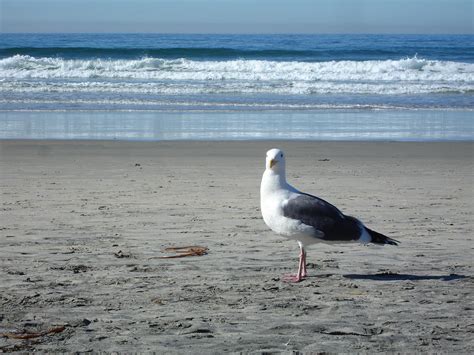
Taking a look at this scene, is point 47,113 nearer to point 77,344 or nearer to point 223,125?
point 223,125

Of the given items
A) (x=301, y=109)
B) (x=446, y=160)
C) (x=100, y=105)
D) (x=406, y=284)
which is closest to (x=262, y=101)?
(x=301, y=109)

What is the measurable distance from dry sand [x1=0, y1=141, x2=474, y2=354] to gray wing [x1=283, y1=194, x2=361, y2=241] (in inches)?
12.6

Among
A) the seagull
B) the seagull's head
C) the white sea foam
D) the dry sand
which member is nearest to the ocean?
the white sea foam

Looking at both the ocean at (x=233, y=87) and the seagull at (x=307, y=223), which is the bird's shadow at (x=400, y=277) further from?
the ocean at (x=233, y=87)

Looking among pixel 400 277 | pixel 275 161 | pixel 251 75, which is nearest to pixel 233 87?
pixel 251 75

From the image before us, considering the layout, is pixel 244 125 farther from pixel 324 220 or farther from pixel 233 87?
pixel 324 220

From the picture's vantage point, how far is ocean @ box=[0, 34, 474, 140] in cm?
1795

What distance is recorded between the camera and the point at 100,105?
20.3 m

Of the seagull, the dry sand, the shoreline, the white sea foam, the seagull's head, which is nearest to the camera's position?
the dry sand

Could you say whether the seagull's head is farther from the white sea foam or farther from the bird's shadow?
the white sea foam

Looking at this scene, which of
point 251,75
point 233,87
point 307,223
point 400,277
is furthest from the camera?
point 251,75

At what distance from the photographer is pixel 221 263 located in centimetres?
623

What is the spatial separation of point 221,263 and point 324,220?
887 mm

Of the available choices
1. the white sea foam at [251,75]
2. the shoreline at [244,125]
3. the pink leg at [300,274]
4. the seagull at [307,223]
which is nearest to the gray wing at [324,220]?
the seagull at [307,223]
